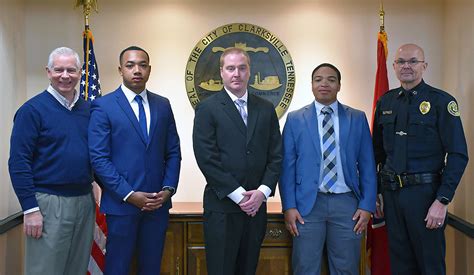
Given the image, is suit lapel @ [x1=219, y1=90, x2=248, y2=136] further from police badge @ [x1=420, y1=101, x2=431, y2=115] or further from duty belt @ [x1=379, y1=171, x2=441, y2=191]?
police badge @ [x1=420, y1=101, x2=431, y2=115]

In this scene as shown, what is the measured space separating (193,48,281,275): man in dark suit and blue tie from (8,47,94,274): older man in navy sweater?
0.64 m

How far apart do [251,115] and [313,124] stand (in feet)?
1.37

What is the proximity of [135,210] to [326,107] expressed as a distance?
124 cm

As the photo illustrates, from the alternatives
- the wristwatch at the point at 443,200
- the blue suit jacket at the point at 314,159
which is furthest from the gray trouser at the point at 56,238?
the wristwatch at the point at 443,200

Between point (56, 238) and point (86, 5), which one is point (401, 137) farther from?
point (86, 5)

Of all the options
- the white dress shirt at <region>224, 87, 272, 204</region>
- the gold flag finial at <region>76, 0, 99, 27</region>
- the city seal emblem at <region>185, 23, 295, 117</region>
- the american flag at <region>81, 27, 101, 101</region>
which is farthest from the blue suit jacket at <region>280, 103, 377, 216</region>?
the gold flag finial at <region>76, 0, 99, 27</region>

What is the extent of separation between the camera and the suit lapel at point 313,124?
2895mm

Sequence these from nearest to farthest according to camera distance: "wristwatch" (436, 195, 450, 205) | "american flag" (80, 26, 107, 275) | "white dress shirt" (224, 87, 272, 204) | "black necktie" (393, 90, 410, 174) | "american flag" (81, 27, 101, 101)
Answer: "white dress shirt" (224, 87, 272, 204), "wristwatch" (436, 195, 450, 205), "black necktie" (393, 90, 410, 174), "american flag" (80, 26, 107, 275), "american flag" (81, 27, 101, 101)

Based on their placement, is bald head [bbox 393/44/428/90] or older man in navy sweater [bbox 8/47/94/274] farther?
bald head [bbox 393/44/428/90]

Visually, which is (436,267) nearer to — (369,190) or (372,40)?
(369,190)

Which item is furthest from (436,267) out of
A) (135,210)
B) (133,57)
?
(133,57)

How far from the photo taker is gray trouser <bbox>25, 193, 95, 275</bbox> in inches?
100.0

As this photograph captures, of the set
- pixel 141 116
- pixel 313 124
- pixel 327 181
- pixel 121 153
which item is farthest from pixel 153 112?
pixel 327 181

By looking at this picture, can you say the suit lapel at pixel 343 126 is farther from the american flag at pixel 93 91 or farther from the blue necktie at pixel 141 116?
the american flag at pixel 93 91
